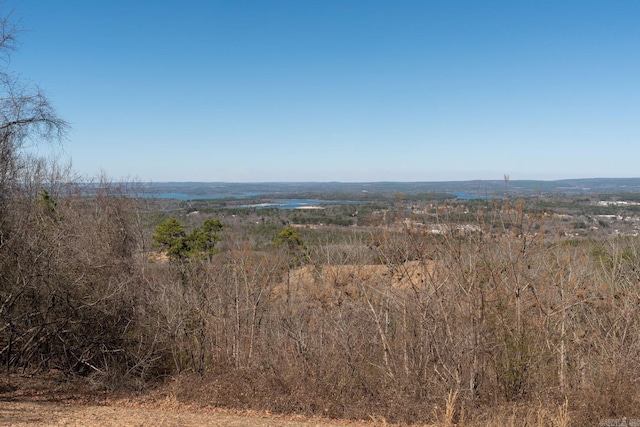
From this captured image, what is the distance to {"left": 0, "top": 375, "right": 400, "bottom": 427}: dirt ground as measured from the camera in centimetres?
849

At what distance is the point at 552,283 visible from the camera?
31.7 feet

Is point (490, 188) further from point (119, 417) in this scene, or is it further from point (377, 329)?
point (119, 417)

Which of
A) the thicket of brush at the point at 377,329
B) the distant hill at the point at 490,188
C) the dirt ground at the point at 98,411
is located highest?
the distant hill at the point at 490,188

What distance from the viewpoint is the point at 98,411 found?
9383mm

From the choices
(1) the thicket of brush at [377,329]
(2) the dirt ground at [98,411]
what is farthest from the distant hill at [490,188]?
(2) the dirt ground at [98,411]

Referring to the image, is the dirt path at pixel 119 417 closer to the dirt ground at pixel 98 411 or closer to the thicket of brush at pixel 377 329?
the dirt ground at pixel 98 411

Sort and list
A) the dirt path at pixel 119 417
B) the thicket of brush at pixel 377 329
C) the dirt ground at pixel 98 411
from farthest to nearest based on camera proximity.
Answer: the thicket of brush at pixel 377 329, the dirt ground at pixel 98 411, the dirt path at pixel 119 417

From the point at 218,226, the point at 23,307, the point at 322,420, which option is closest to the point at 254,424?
the point at 322,420

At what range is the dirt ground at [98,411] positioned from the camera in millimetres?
8492

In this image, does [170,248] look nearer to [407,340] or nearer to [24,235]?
[24,235]

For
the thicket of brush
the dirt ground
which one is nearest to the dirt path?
the dirt ground

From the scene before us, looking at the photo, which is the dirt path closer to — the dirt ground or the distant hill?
the dirt ground

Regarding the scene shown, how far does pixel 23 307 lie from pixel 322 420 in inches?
288

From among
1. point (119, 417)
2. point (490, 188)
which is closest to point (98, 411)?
point (119, 417)
